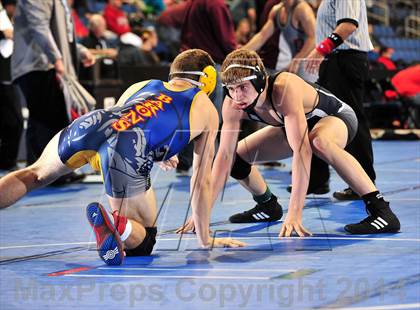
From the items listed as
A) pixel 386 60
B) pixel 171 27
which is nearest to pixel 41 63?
pixel 171 27

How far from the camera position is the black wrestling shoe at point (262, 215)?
5418 millimetres

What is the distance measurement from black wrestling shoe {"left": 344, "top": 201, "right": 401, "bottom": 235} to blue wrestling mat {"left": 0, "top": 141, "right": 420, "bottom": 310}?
2.8 inches

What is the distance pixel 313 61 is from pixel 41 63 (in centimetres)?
230

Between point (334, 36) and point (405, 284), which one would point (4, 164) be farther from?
point (405, 284)

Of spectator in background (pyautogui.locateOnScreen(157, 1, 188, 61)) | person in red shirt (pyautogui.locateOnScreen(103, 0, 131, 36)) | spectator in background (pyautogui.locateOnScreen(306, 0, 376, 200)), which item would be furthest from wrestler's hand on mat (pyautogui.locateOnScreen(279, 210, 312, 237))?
spectator in background (pyautogui.locateOnScreen(157, 1, 188, 61))

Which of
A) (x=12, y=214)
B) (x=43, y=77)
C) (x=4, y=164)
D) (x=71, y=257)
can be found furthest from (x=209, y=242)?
(x=4, y=164)

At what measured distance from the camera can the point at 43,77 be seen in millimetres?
7207

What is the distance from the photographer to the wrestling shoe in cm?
399

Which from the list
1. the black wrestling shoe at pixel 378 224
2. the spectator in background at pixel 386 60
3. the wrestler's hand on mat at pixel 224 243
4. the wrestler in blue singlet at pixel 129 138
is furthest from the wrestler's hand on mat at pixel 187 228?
the spectator in background at pixel 386 60

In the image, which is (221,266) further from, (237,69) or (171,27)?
(171,27)

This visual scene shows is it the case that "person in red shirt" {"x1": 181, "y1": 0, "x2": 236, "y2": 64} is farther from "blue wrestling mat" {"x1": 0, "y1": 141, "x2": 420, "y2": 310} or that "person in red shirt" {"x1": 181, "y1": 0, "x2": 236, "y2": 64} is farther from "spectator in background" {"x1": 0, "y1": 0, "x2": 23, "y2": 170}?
"blue wrestling mat" {"x1": 0, "y1": 141, "x2": 420, "y2": 310}

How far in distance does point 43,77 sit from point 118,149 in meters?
3.15

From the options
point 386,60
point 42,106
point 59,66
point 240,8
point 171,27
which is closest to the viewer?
point 59,66

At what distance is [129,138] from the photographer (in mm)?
4238
